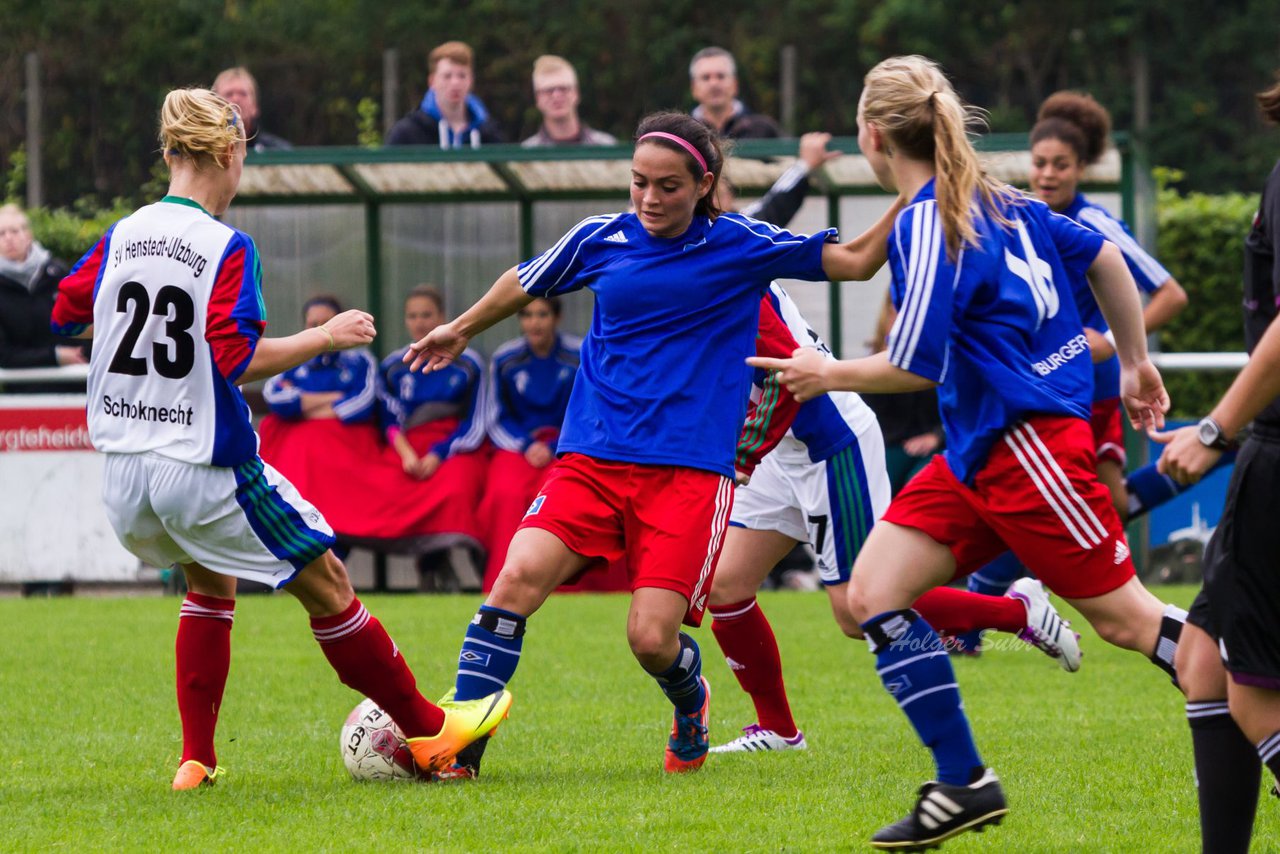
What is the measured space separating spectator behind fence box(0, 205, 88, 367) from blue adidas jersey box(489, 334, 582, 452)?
10.2 ft

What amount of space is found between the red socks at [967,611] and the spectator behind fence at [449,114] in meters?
6.79

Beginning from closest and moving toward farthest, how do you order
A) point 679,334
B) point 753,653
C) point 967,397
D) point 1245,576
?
point 1245,576 → point 967,397 → point 679,334 → point 753,653

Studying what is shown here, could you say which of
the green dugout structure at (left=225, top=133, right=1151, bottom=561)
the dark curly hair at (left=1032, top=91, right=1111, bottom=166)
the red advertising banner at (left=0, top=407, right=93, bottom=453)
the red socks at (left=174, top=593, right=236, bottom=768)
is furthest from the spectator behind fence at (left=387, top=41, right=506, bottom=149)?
the red socks at (left=174, top=593, right=236, bottom=768)

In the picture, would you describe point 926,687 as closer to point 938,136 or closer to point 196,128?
point 938,136

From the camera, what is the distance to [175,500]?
509 centimetres

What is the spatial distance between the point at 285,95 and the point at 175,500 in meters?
34.8

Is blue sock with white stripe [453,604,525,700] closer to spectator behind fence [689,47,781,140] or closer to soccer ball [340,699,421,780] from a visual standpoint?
soccer ball [340,699,421,780]

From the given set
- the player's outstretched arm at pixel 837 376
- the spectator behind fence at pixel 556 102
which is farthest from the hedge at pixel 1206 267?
the player's outstretched arm at pixel 837 376

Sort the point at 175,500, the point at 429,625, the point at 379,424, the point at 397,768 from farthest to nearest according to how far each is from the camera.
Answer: the point at 379,424 → the point at 429,625 → the point at 397,768 → the point at 175,500

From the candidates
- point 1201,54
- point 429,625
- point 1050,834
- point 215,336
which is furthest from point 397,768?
point 1201,54

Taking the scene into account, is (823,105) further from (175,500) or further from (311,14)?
(175,500)

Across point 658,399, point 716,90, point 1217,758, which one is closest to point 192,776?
point 658,399

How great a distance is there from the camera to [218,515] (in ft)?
16.8

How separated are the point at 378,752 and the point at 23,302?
8002mm
